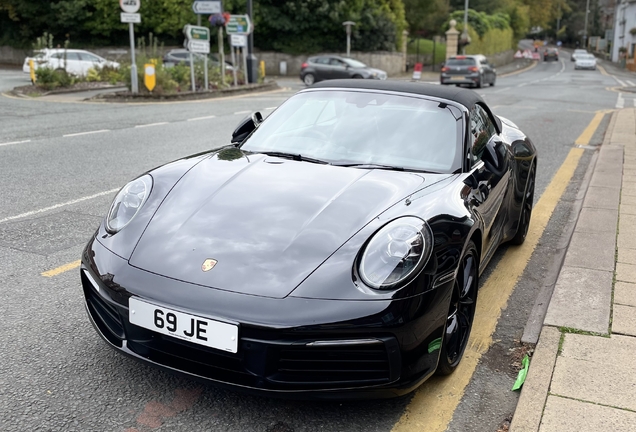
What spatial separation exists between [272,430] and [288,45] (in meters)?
40.3

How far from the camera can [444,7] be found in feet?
179

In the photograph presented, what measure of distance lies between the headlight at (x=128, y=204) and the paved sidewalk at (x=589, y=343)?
1984 mm

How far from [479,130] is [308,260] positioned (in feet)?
6.41

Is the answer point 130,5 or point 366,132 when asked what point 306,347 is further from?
point 130,5

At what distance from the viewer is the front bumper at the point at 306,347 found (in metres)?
2.36

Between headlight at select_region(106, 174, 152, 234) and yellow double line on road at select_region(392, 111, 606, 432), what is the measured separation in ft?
5.20

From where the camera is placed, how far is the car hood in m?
2.55

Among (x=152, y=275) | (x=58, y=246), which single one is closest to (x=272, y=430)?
(x=152, y=275)

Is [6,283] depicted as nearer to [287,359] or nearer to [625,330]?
[287,359]

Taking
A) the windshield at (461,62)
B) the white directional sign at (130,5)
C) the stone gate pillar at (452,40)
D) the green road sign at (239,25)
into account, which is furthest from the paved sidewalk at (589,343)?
the stone gate pillar at (452,40)

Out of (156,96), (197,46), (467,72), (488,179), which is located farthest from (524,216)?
(467,72)

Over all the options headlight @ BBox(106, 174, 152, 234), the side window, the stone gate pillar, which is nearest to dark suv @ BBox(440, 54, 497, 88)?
the stone gate pillar

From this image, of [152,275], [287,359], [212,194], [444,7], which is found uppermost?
[444,7]

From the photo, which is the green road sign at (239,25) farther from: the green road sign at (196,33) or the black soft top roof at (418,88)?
the black soft top roof at (418,88)
